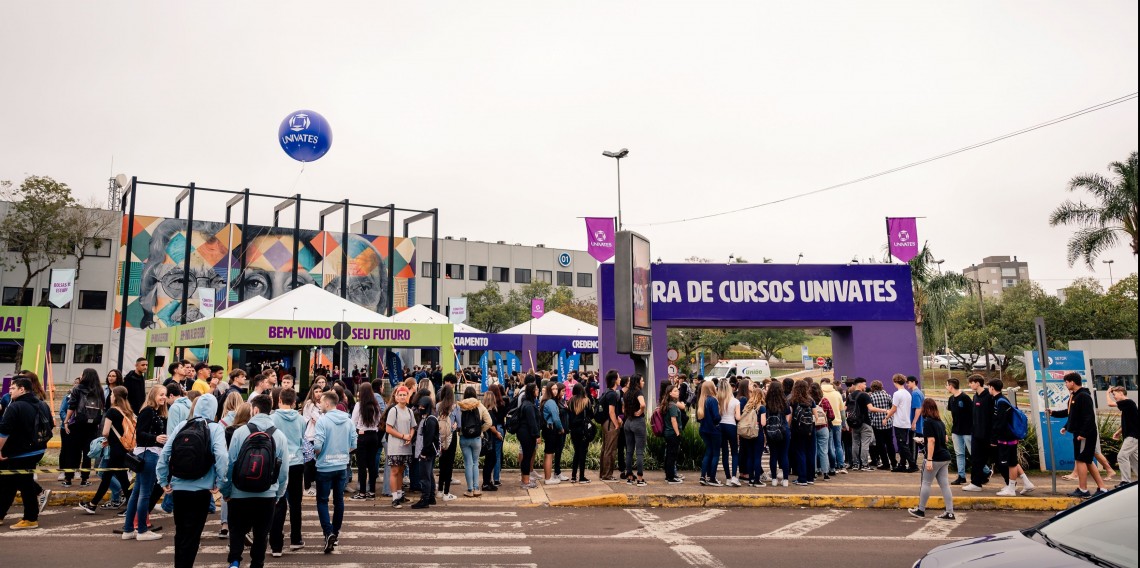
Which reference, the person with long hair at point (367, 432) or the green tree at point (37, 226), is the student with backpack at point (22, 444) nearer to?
the person with long hair at point (367, 432)

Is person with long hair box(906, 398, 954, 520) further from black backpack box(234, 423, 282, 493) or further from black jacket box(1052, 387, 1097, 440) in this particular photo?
black backpack box(234, 423, 282, 493)

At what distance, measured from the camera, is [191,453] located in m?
6.09

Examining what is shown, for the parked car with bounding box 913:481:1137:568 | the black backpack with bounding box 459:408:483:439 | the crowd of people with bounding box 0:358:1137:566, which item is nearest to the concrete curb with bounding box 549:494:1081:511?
the crowd of people with bounding box 0:358:1137:566

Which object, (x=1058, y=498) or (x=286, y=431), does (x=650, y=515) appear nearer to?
(x=286, y=431)

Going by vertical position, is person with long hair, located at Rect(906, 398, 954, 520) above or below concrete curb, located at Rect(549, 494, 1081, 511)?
above

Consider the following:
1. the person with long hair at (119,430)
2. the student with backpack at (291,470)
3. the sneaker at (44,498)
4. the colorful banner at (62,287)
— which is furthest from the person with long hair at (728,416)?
the colorful banner at (62,287)

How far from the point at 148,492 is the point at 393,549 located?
9.73 ft

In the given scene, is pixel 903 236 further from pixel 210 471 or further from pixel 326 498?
pixel 210 471

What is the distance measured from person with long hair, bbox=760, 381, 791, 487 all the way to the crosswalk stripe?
206 inches

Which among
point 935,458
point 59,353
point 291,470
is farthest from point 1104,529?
point 59,353

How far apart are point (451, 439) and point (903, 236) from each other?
16.4 meters

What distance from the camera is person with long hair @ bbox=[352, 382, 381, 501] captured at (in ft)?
34.2

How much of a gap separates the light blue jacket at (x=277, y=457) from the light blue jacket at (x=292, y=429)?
675mm

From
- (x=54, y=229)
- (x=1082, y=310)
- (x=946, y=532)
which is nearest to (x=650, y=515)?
(x=946, y=532)
